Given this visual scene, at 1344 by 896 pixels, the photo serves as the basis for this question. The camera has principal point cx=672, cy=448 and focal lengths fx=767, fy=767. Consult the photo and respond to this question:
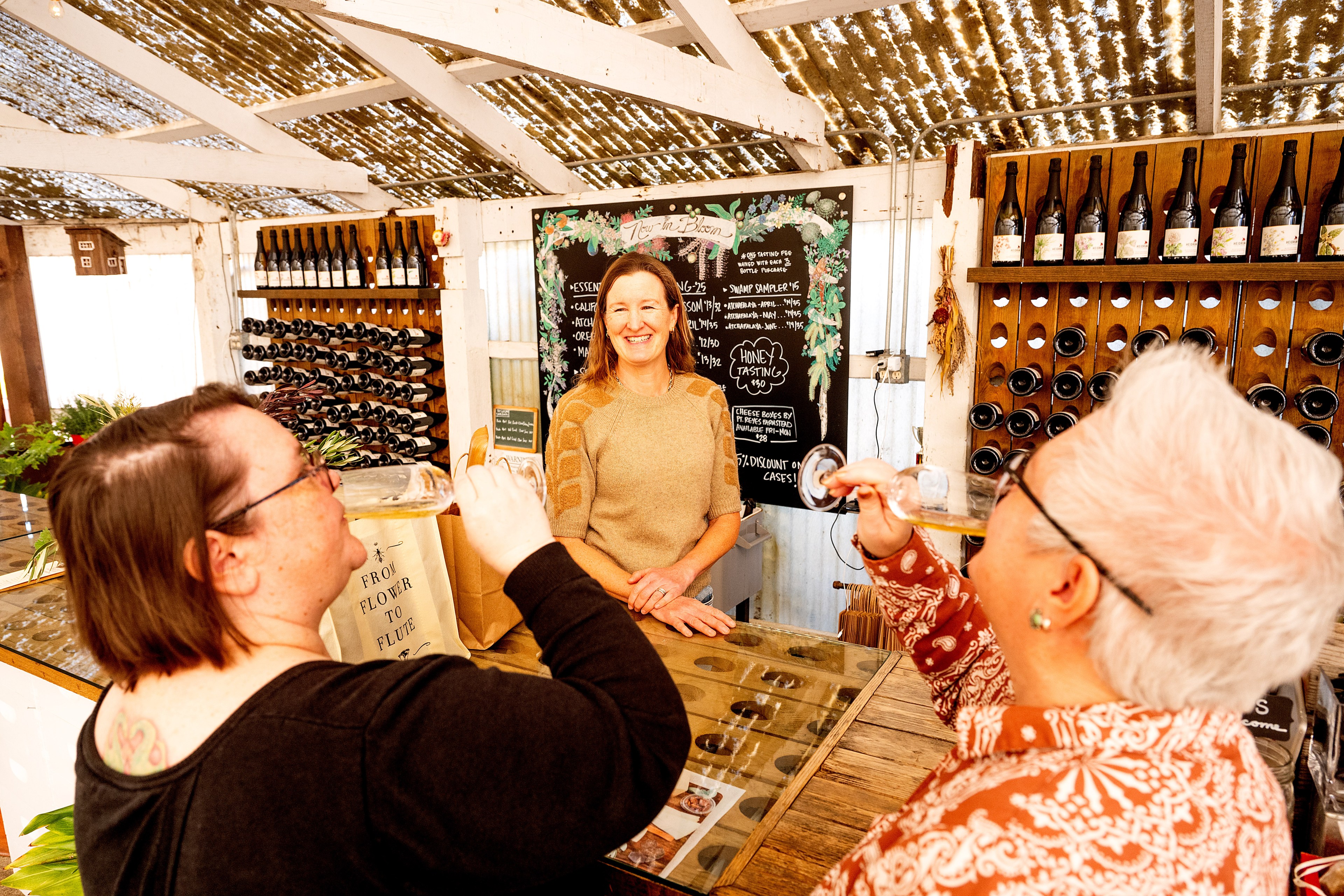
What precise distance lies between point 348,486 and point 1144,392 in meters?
1.07

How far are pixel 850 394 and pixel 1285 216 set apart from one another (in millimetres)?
1852

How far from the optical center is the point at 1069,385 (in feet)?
9.18

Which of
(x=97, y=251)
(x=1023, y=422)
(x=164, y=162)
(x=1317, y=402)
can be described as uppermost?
(x=164, y=162)

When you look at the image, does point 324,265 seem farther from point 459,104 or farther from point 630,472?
point 630,472

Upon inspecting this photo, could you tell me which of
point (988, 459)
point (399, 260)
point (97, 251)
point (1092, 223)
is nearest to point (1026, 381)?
point (988, 459)

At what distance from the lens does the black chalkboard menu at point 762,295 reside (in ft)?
12.2

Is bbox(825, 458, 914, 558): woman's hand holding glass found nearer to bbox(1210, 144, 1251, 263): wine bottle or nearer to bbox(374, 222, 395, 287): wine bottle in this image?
bbox(1210, 144, 1251, 263): wine bottle

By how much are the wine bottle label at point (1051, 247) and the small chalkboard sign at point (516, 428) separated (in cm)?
294

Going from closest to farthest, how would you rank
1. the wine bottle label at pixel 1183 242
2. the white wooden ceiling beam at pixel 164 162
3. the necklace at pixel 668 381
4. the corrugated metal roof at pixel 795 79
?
the necklace at pixel 668 381 → the wine bottle label at pixel 1183 242 → the corrugated metal roof at pixel 795 79 → the white wooden ceiling beam at pixel 164 162

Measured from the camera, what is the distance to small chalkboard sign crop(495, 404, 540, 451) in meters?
4.68

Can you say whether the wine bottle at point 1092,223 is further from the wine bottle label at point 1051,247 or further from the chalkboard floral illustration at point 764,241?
the chalkboard floral illustration at point 764,241

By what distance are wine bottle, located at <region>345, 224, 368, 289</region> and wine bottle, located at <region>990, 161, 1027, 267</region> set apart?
3.73 meters

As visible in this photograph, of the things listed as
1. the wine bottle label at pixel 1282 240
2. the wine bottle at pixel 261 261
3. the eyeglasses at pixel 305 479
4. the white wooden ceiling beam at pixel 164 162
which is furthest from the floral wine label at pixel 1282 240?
the wine bottle at pixel 261 261

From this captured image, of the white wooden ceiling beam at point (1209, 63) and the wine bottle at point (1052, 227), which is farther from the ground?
the white wooden ceiling beam at point (1209, 63)
